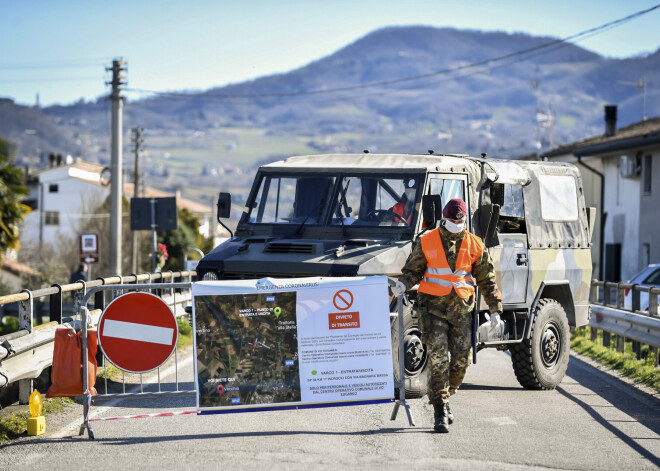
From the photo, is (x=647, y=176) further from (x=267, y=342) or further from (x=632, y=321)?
(x=267, y=342)

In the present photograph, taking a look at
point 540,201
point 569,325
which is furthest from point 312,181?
point 569,325

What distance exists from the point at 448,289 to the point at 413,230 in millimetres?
1980

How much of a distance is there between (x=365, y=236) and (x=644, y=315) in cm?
515

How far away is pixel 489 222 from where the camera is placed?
11484 millimetres

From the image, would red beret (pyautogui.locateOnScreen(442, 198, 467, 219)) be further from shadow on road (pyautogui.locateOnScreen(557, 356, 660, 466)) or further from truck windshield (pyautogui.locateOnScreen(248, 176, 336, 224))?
truck windshield (pyautogui.locateOnScreen(248, 176, 336, 224))

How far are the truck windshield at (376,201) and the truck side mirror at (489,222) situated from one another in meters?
0.79

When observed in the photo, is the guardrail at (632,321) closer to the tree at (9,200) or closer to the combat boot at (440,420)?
the combat boot at (440,420)

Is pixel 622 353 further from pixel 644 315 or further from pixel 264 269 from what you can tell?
pixel 264 269

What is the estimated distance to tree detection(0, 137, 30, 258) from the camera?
29.2 m

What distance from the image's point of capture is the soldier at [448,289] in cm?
917

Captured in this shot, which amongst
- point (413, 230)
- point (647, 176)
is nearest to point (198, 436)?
point (413, 230)

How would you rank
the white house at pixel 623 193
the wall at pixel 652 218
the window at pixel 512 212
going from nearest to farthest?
the window at pixel 512 212 < the wall at pixel 652 218 < the white house at pixel 623 193

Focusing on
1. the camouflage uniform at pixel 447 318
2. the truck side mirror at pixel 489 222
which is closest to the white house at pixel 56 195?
the truck side mirror at pixel 489 222

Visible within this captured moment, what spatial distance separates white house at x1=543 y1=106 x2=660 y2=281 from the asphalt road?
27.6 metres
